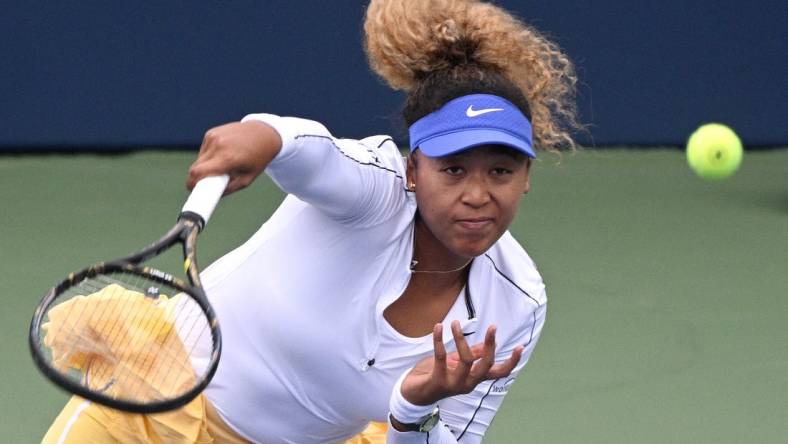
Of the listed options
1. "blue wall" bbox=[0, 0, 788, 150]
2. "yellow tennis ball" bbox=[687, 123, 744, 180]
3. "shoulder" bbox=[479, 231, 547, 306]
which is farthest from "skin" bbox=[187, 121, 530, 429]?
"blue wall" bbox=[0, 0, 788, 150]

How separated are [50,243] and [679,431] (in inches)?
92.2

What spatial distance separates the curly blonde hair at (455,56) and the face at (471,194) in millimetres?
114

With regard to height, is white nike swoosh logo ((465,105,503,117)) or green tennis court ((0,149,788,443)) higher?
white nike swoosh logo ((465,105,503,117))

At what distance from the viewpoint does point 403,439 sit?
2535mm

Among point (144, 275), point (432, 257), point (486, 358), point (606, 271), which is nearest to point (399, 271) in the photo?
point (432, 257)

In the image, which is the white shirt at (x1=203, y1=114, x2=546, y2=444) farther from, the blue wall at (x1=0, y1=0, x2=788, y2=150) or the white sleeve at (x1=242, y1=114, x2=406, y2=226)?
the blue wall at (x1=0, y1=0, x2=788, y2=150)

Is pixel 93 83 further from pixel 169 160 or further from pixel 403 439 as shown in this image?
pixel 403 439

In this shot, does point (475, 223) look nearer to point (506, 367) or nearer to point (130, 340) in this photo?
point (506, 367)

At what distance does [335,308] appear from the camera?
2451 millimetres

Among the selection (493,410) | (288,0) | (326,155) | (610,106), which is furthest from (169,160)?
(326,155)

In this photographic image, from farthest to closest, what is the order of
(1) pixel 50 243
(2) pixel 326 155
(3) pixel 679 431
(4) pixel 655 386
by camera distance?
(1) pixel 50 243 < (4) pixel 655 386 < (3) pixel 679 431 < (2) pixel 326 155

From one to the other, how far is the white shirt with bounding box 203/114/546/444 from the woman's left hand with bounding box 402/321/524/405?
0.43ft

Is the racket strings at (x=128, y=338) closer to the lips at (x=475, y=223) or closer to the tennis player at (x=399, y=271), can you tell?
the tennis player at (x=399, y=271)

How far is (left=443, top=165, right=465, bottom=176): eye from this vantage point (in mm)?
2363
